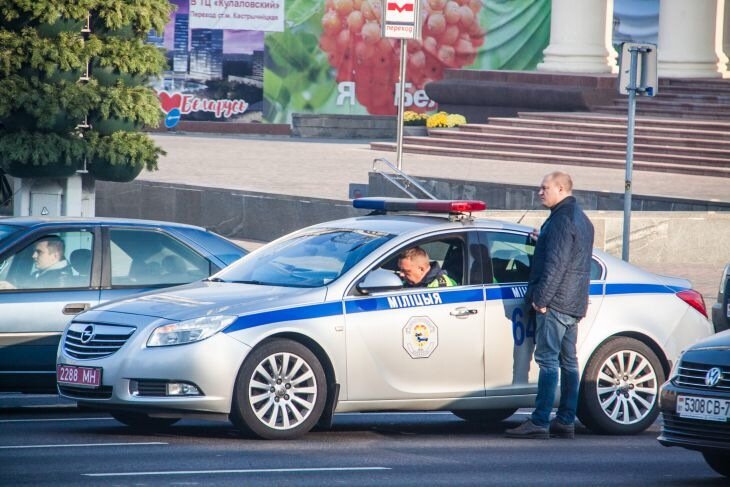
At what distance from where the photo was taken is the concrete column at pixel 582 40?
37.9 meters

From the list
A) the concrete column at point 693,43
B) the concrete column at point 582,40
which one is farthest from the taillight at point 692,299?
the concrete column at point 582,40

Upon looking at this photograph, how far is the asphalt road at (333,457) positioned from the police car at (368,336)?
23cm

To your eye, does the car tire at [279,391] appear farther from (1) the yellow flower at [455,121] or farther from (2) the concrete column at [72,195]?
(1) the yellow flower at [455,121]

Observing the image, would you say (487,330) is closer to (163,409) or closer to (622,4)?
(163,409)

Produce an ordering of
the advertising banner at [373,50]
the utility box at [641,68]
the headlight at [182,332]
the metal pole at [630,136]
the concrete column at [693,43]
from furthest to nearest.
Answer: the advertising banner at [373,50] < the concrete column at [693,43] < the utility box at [641,68] < the metal pole at [630,136] < the headlight at [182,332]

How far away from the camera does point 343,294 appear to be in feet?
31.7

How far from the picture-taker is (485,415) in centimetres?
1090

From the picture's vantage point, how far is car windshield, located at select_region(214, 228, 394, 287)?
993 cm

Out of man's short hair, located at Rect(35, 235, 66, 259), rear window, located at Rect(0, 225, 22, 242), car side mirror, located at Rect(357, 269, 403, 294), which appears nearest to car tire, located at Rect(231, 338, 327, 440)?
car side mirror, located at Rect(357, 269, 403, 294)

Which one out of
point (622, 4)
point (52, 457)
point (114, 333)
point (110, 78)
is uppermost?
point (622, 4)

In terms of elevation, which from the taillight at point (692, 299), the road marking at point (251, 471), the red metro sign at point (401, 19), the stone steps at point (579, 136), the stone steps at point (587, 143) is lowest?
the road marking at point (251, 471)

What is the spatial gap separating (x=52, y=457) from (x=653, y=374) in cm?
405

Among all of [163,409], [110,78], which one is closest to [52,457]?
[163,409]

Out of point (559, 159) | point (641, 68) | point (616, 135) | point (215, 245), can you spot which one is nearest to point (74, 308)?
point (215, 245)
